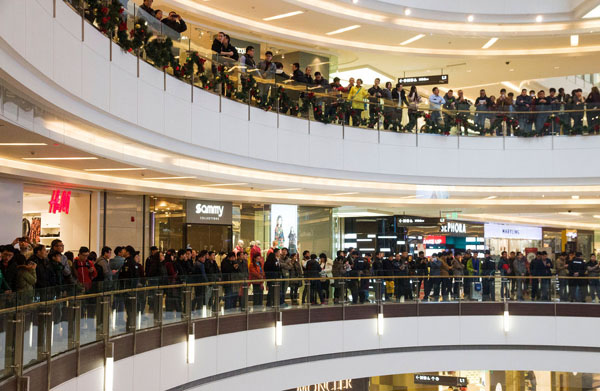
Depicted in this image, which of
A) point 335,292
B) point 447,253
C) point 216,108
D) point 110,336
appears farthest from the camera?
point 447,253

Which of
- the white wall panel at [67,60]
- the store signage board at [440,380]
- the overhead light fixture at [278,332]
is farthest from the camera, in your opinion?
the store signage board at [440,380]

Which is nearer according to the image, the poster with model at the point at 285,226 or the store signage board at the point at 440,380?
the store signage board at the point at 440,380

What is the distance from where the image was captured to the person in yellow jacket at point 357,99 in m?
17.4

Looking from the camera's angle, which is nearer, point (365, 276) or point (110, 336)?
point (110, 336)

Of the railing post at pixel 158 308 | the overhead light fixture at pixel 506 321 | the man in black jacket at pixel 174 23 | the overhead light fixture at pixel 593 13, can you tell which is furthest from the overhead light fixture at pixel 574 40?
the railing post at pixel 158 308

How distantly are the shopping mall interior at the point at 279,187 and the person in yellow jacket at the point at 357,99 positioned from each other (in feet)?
0.24

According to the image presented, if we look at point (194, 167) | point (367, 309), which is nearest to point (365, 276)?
point (367, 309)

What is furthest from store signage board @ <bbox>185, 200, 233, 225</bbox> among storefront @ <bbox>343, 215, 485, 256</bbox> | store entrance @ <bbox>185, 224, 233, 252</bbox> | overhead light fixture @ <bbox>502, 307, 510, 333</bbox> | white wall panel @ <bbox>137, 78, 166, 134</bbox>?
overhead light fixture @ <bbox>502, 307, 510, 333</bbox>

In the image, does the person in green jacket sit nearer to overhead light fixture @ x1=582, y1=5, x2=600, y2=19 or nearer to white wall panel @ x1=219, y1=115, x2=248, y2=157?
white wall panel @ x1=219, y1=115, x2=248, y2=157

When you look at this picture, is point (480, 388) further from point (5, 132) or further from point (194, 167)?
point (5, 132)

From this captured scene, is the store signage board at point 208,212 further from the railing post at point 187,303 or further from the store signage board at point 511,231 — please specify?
the store signage board at point 511,231

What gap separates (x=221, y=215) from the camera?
1925 centimetres

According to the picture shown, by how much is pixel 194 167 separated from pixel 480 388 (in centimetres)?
1358

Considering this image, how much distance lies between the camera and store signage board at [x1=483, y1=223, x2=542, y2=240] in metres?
29.4
